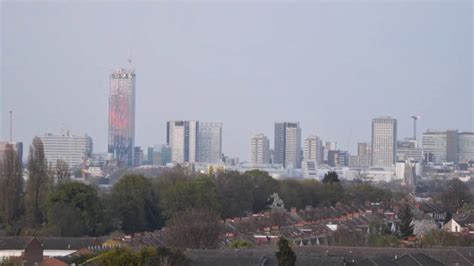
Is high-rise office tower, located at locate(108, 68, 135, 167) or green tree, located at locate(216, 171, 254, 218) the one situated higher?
high-rise office tower, located at locate(108, 68, 135, 167)

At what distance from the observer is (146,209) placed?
188 feet

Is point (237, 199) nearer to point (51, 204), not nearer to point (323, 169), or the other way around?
point (51, 204)

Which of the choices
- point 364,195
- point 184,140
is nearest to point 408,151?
point 184,140

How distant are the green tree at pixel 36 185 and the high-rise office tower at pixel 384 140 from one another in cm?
13136

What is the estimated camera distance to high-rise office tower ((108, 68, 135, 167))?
598 ft

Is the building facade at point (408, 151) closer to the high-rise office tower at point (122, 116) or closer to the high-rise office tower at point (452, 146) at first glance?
the high-rise office tower at point (452, 146)

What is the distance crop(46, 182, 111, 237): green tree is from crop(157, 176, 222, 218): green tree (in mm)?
4366

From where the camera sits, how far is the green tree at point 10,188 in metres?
52.8

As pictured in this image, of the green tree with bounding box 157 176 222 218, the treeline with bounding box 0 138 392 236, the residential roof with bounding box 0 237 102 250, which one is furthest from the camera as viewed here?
the green tree with bounding box 157 176 222 218

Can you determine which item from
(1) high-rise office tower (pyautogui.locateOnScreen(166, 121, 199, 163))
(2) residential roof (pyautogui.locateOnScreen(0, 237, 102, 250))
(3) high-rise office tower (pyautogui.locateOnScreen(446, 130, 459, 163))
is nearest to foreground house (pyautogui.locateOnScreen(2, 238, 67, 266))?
(2) residential roof (pyautogui.locateOnScreen(0, 237, 102, 250))

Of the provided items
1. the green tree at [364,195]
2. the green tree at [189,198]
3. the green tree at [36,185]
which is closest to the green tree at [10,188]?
the green tree at [36,185]

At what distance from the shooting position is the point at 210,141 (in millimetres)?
193625

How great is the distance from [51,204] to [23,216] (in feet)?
8.82

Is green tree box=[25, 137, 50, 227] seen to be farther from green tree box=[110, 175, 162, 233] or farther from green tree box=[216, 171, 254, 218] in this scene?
green tree box=[216, 171, 254, 218]
